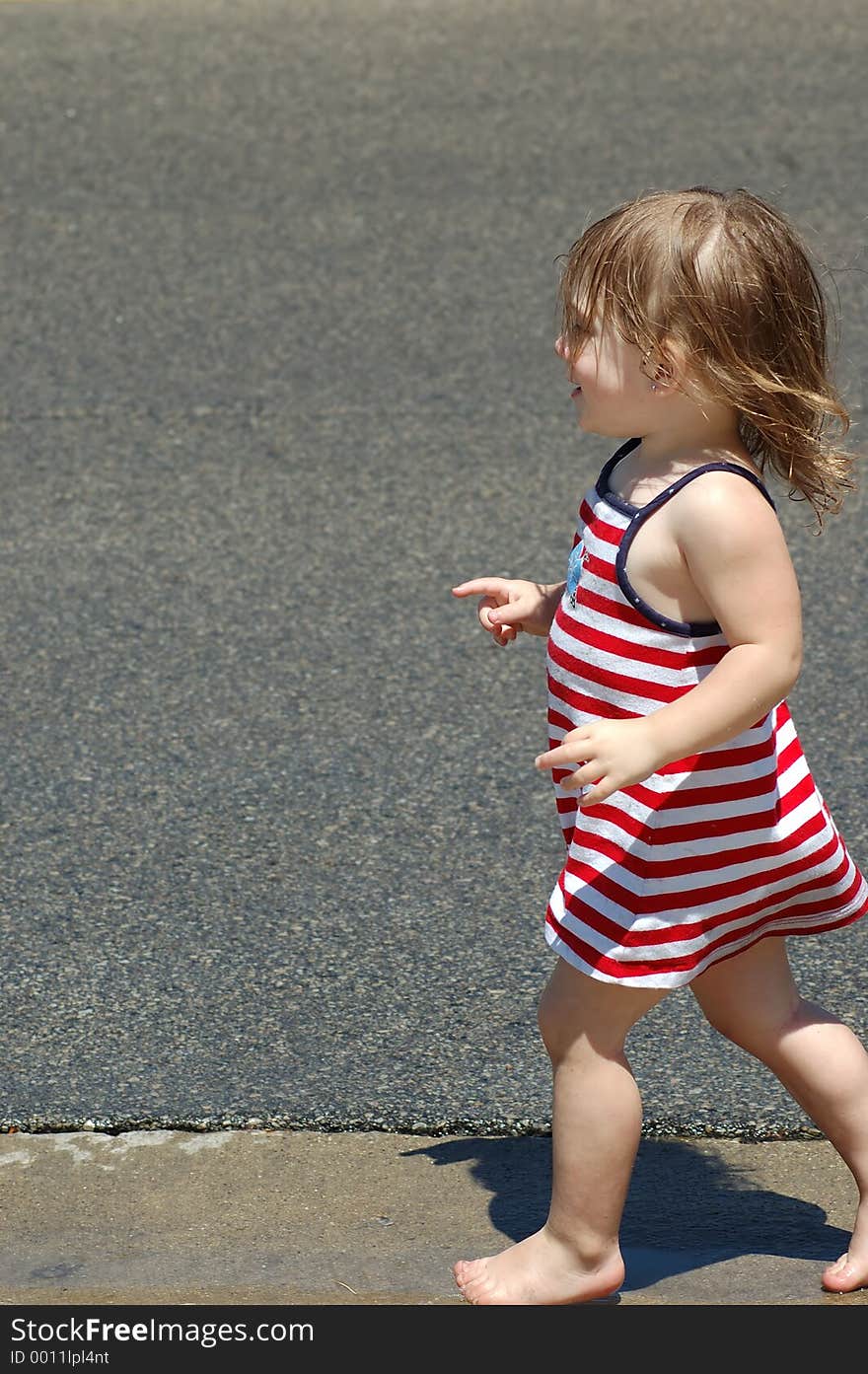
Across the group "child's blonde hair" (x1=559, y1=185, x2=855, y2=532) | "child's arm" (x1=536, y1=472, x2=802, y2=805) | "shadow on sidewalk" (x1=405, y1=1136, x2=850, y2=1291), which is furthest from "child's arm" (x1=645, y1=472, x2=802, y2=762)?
"shadow on sidewalk" (x1=405, y1=1136, x2=850, y2=1291)

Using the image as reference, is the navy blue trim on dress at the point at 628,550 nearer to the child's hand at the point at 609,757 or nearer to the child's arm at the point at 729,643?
the child's arm at the point at 729,643

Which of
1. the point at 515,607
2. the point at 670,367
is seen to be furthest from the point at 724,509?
the point at 515,607

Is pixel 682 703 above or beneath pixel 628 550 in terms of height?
beneath

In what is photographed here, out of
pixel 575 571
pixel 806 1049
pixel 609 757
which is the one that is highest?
pixel 575 571

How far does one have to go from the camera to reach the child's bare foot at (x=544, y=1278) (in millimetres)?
2273

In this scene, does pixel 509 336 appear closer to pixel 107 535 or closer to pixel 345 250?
Answer: pixel 345 250

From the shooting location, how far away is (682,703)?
2018mm

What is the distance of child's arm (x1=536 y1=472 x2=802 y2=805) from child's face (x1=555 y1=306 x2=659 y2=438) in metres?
0.13

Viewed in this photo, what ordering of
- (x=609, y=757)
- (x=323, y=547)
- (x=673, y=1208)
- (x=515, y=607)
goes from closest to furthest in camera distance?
1. (x=609, y=757)
2. (x=515, y=607)
3. (x=673, y=1208)
4. (x=323, y=547)

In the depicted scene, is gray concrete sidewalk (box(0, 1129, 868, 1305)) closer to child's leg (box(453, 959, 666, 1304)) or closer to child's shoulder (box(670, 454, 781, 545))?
child's leg (box(453, 959, 666, 1304))

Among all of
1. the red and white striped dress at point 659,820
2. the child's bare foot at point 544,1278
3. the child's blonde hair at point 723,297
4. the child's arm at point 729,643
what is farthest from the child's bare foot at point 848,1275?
the child's blonde hair at point 723,297

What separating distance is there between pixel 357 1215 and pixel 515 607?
887 mm

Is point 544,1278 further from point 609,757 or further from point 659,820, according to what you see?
point 609,757

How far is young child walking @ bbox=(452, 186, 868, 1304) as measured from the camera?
81.0 inches
